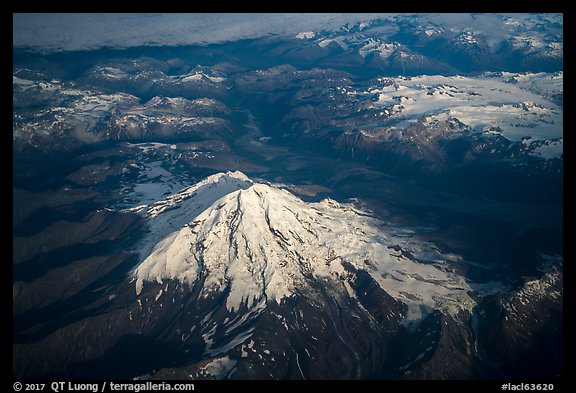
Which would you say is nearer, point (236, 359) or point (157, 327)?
point (236, 359)

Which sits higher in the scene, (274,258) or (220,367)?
(274,258)

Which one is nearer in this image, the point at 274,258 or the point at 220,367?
the point at 220,367

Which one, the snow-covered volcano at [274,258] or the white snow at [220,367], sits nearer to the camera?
the white snow at [220,367]

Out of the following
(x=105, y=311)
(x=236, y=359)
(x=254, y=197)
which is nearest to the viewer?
(x=236, y=359)

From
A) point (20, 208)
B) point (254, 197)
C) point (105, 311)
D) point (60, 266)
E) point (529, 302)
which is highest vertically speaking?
point (254, 197)

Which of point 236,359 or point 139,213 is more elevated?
point 236,359

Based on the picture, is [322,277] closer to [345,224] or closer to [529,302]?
[345,224]

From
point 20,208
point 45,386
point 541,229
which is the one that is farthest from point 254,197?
point 20,208

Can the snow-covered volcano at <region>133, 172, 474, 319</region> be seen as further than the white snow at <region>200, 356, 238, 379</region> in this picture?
Yes
